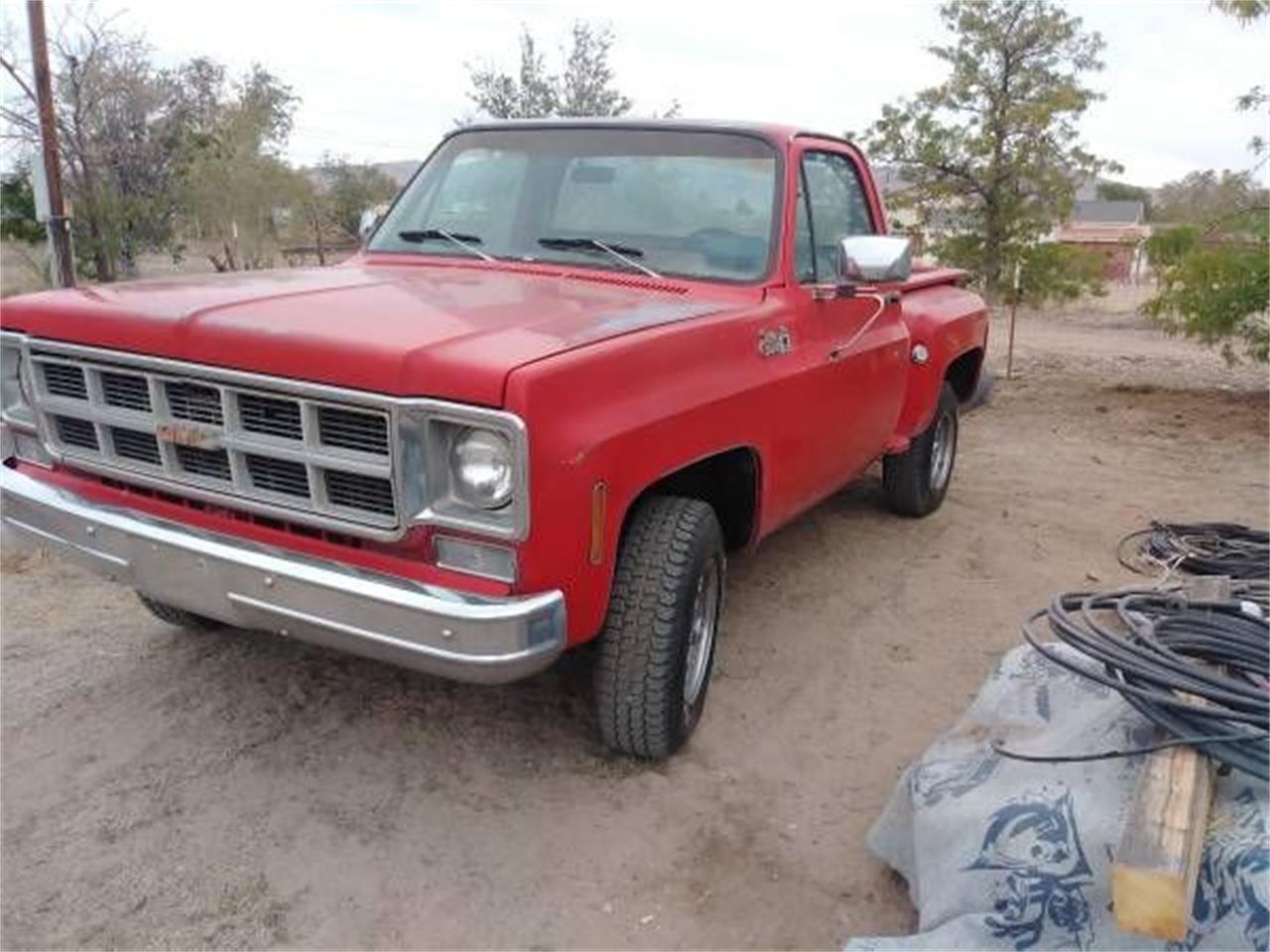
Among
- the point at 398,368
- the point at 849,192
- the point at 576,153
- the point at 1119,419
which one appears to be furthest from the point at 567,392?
the point at 1119,419

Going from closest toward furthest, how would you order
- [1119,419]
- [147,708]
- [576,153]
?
[147,708] < [576,153] < [1119,419]

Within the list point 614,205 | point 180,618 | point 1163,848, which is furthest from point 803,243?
point 180,618

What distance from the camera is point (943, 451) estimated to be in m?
6.07

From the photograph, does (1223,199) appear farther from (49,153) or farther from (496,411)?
(49,153)

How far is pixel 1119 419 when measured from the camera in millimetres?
8602

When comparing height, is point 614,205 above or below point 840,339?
above

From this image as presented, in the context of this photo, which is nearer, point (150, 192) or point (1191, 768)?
point (1191, 768)

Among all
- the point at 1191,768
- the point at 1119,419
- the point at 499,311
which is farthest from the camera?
the point at 1119,419

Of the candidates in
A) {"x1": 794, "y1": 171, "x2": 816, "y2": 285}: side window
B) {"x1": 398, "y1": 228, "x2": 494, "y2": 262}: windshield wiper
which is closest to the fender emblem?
{"x1": 794, "y1": 171, "x2": 816, "y2": 285}: side window

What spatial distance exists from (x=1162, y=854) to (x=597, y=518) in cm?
141

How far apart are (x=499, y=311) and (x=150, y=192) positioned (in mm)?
17487

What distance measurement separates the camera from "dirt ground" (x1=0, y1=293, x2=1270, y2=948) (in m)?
2.73

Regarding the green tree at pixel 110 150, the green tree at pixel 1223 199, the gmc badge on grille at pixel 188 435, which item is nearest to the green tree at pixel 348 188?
the green tree at pixel 110 150

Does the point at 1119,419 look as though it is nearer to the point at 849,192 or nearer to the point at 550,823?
the point at 849,192
